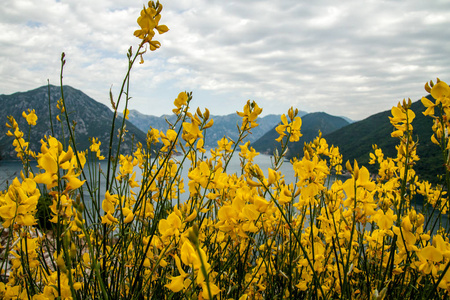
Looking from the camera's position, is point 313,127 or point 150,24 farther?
point 313,127

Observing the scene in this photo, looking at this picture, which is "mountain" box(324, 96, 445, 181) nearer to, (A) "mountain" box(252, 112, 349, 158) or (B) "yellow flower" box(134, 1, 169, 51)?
(B) "yellow flower" box(134, 1, 169, 51)

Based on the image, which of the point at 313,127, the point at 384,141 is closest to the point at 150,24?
the point at 384,141

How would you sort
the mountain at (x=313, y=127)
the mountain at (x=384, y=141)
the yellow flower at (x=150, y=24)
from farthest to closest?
the mountain at (x=313, y=127) → the mountain at (x=384, y=141) → the yellow flower at (x=150, y=24)

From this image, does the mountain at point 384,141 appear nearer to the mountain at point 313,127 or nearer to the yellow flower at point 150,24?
the yellow flower at point 150,24

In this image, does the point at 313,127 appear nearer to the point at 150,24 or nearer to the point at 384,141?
the point at 384,141

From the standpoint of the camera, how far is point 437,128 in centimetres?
155

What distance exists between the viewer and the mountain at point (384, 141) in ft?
92.0

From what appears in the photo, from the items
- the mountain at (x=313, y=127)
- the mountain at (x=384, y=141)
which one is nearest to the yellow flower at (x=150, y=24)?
the mountain at (x=384, y=141)

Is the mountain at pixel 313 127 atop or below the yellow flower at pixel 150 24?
atop

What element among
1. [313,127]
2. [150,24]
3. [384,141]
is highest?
[313,127]

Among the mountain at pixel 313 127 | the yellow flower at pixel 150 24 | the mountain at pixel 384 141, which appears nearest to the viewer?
the yellow flower at pixel 150 24

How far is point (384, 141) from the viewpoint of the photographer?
53938 mm

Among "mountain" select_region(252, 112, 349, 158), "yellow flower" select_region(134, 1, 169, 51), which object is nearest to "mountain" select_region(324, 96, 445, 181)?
"yellow flower" select_region(134, 1, 169, 51)

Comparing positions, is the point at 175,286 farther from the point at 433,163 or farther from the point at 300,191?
the point at 433,163
